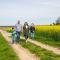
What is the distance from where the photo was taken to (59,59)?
16281 mm

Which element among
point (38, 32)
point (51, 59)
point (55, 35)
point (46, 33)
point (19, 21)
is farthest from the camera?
point (38, 32)

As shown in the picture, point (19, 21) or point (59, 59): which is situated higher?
point (19, 21)

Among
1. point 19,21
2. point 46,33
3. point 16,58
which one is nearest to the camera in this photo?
point 16,58

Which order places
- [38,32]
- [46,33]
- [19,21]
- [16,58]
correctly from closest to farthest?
[16,58], [19,21], [46,33], [38,32]

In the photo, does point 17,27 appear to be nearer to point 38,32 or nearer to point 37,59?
point 37,59

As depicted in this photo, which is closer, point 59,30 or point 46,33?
point 59,30

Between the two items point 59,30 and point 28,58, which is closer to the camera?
point 28,58

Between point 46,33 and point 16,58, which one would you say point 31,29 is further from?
point 16,58

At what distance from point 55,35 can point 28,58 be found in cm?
1981

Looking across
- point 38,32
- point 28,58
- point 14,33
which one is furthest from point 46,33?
point 28,58

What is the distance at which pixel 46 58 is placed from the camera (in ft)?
52.3

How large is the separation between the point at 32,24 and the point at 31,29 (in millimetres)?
579

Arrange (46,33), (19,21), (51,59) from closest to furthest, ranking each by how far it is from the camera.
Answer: (51,59) < (19,21) < (46,33)

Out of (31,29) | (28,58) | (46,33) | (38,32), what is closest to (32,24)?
(31,29)
